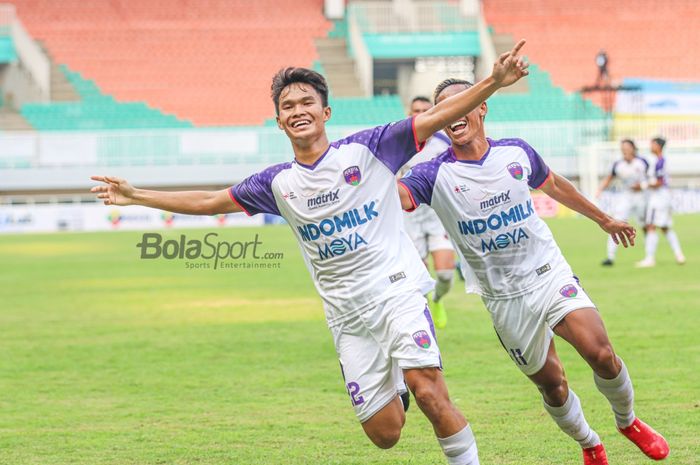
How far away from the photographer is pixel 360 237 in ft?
20.5

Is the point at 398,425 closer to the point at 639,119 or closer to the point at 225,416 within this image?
the point at 225,416

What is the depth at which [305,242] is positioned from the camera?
6445 mm

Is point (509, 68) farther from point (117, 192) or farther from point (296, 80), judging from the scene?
point (117, 192)

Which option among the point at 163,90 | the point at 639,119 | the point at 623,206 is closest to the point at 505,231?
the point at 623,206

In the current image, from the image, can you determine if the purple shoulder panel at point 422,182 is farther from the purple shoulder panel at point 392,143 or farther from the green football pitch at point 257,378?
the green football pitch at point 257,378

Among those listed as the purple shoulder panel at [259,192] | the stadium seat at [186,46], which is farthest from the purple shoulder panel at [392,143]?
the stadium seat at [186,46]

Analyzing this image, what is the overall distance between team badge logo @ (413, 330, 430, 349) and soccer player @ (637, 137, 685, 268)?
52.6 ft

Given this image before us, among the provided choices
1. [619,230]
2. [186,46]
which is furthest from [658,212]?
[186,46]

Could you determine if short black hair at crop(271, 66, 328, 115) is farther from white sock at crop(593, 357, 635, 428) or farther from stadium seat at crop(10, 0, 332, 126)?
stadium seat at crop(10, 0, 332, 126)

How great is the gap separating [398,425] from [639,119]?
41851 millimetres

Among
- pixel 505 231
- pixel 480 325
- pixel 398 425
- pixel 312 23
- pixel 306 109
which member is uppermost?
pixel 312 23

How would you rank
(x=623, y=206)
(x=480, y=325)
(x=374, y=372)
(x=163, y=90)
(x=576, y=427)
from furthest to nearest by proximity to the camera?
(x=163, y=90)
(x=623, y=206)
(x=480, y=325)
(x=576, y=427)
(x=374, y=372)

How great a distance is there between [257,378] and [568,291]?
14.5 ft

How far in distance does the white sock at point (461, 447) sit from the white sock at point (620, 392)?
123 cm
